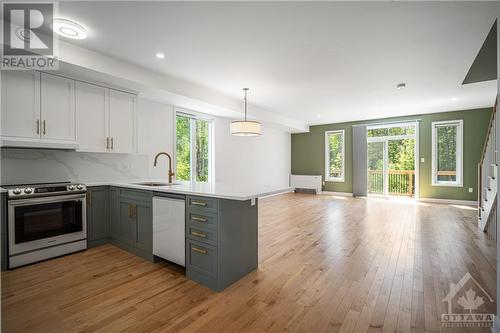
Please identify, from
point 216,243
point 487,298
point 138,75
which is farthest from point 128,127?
point 487,298

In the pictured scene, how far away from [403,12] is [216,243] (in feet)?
9.42

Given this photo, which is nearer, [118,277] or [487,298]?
[487,298]

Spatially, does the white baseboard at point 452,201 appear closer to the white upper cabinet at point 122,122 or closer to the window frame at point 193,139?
the window frame at point 193,139

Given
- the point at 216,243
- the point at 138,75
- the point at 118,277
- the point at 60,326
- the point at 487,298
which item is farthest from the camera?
the point at 138,75

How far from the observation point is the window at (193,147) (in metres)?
5.36

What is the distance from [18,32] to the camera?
2.48m

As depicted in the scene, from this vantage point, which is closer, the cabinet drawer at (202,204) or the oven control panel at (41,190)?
the cabinet drawer at (202,204)

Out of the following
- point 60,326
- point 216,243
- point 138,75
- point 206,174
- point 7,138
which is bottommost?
point 60,326

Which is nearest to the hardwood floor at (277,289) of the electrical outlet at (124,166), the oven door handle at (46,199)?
the oven door handle at (46,199)

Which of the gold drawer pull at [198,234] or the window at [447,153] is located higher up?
the window at [447,153]

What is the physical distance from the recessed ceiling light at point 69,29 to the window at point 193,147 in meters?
2.65

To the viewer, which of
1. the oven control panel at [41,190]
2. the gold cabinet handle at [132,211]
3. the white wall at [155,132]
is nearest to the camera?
the oven control panel at [41,190]

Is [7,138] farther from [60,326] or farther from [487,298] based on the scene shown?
[487,298]

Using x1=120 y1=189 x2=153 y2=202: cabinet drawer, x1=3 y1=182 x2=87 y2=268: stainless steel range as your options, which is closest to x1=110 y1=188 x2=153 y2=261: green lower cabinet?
x1=120 y1=189 x2=153 y2=202: cabinet drawer
